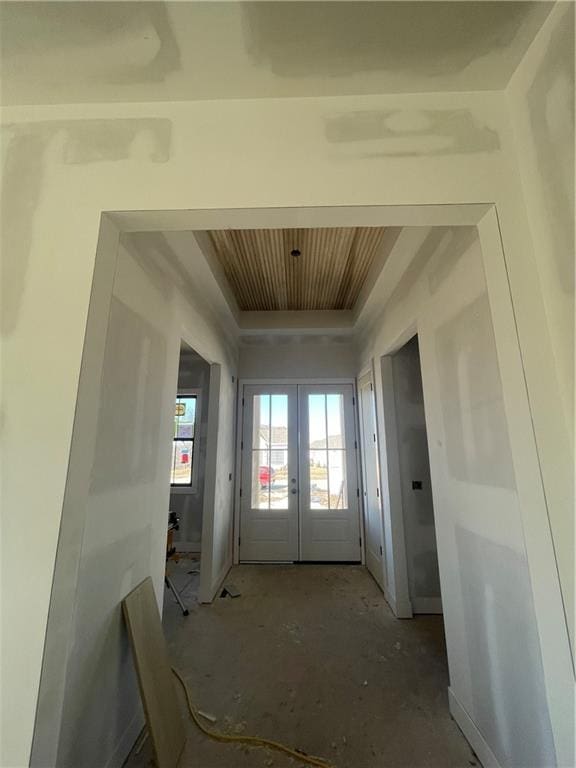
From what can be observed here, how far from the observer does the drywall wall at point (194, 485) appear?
15.2ft

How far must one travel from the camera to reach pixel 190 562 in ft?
13.5

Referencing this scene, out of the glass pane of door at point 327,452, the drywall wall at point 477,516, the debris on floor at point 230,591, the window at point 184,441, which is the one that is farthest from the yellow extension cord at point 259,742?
the window at point 184,441

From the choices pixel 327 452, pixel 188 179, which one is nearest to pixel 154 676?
pixel 188 179

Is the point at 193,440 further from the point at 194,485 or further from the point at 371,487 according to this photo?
the point at 371,487

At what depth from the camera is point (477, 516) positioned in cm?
147

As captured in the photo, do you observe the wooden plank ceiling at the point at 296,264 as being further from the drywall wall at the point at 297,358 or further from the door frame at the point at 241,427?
the door frame at the point at 241,427

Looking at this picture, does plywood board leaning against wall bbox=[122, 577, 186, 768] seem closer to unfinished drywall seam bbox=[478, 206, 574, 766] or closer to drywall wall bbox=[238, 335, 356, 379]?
unfinished drywall seam bbox=[478, 206, 574, 766]

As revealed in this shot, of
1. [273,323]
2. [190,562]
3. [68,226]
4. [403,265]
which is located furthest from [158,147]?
[190,562]

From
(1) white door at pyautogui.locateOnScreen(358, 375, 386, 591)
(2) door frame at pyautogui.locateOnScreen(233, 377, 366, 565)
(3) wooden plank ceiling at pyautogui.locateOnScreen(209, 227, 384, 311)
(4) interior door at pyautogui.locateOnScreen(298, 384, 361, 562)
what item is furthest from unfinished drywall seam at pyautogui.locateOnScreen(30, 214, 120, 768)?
(4) interior door at pyautogui.locateOnScreen(298, 384, 361, 562)

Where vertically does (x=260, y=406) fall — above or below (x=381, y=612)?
above

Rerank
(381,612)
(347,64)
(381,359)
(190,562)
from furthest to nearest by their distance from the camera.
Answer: (190,562), (381,359), (381,612), (347,64)

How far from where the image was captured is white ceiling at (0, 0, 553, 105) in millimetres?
939

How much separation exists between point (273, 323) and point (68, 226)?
9.20ft

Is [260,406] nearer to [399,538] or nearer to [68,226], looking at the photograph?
[399,538]
